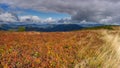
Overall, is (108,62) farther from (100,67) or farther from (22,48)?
(22,48)

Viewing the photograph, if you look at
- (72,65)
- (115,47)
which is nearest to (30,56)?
(72,65)

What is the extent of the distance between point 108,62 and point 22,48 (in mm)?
5751

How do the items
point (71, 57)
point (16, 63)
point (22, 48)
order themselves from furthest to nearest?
point (22, 48) < point (71, 57) < point (16, 63)

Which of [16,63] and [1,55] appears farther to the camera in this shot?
[1,55]

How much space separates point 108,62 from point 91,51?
3326 mm

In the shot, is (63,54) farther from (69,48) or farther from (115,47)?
(115,47)

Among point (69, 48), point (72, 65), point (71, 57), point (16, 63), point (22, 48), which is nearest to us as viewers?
point (16, 63)

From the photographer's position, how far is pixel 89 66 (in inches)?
464

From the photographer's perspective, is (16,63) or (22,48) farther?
(22,48)

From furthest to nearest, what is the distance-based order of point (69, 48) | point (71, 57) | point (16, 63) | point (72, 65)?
point (69, 48)
point (71, 57)
point (72, 65)
point (16, 63)

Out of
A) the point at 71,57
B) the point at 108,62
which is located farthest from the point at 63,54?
the point at 108,62

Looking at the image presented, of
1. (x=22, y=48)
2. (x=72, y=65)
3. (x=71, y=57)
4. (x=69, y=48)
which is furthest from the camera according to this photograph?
(x=69, y=48)

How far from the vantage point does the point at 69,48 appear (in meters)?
16.3

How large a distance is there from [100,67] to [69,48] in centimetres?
464
